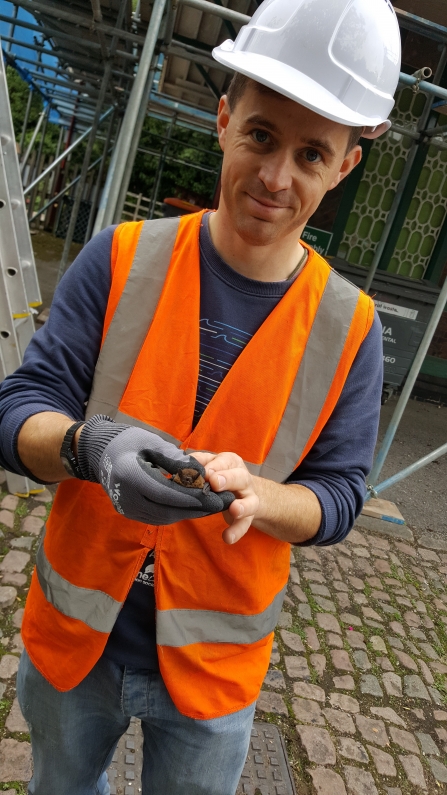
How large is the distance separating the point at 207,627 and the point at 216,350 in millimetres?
707

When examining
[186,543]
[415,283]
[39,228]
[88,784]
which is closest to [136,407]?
[186,543]

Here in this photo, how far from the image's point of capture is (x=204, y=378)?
1.60 metres

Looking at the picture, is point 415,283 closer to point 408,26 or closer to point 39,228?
point 408,26

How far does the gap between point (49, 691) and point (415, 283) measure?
25.5 feet

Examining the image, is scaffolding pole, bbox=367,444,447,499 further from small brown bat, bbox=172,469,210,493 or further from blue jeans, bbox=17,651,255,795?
small brown bat, bbox=172,469,210,493

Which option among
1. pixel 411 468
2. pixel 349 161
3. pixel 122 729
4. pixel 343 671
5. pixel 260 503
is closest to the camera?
pixel 260 503

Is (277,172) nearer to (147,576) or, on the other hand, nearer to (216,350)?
(216,350)

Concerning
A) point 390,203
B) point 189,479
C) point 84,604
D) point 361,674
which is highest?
point 390,203

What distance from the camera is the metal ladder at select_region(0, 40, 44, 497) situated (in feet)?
13.1

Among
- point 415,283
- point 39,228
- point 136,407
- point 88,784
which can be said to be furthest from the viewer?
point 39,228

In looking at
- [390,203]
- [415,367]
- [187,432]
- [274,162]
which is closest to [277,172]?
[274,162]

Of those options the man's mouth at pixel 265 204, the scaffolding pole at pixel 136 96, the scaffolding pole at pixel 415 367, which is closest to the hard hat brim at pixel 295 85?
the man's mouth at pixel 265 204

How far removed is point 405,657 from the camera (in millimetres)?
3939

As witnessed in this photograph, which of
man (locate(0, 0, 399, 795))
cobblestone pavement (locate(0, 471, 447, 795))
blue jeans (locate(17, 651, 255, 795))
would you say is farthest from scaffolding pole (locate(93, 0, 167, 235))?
blue jeans (locate(17, 651, 255, 795))
